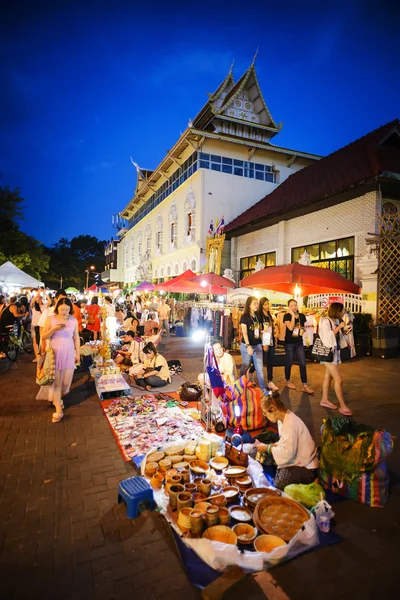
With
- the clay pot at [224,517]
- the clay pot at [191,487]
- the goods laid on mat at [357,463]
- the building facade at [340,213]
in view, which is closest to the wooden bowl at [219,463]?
the clay pot at [191,487]

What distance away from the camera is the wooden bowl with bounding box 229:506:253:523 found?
9.26 feet

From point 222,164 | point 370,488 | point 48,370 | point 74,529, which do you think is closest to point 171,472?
point 74,529

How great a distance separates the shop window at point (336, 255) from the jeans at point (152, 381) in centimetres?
850

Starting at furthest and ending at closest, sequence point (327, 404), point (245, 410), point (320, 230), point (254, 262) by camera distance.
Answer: point (254, 262) < point (320, 230) < point (327, 404) < point (245, 410)

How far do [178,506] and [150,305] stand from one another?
1620 cm

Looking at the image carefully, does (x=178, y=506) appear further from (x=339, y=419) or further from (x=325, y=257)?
(x=325, y=257)

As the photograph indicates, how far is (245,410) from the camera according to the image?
16.4 ft

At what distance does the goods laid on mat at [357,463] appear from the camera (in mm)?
3074

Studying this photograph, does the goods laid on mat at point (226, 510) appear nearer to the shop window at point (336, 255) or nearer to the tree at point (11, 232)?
the shop window at point (336, 255)

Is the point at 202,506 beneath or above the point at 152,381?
beneath

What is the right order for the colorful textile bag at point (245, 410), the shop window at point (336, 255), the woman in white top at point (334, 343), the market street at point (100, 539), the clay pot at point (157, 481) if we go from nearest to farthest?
the market street at point (100, 539), the clay pot at point (157, 481), the colorful textile bag at point (245, 410), the woman in white top at point (334, 343), the shop window at point (336, 255)

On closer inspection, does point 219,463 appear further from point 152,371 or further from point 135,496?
point 152,371

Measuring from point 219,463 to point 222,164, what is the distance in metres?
20.5

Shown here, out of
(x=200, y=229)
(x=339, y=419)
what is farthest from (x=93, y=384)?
(x=200, y=229)
